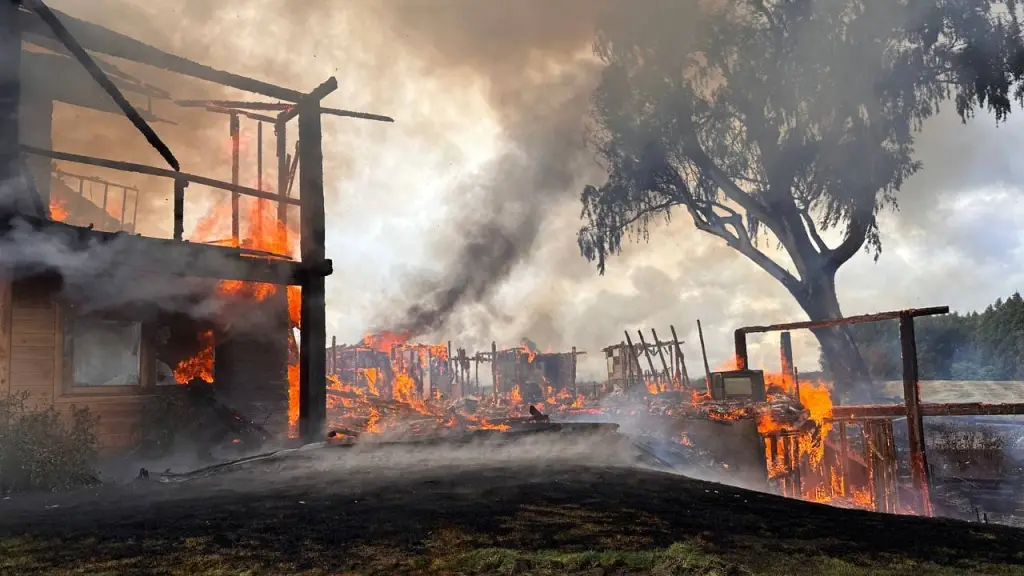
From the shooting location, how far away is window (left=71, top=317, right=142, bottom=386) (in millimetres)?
11109

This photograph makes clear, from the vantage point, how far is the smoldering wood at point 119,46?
9.34m

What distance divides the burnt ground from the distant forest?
3707 cm

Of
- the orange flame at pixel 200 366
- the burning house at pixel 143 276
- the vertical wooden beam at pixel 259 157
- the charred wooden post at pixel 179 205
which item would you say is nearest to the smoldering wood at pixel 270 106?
the burning house at pixel 143 276

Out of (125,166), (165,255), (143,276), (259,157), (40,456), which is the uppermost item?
(259,157)

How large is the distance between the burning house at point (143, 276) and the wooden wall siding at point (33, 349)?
0.06ft

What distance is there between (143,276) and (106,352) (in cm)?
140

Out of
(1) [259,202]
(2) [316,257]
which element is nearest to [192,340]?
(2) [316,257]

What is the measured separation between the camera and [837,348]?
22.7m

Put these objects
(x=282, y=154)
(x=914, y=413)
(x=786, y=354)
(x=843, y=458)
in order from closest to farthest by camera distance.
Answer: (x=914, y=413), (x=282, y=154), (x=843, y=458), (x=786, y=354)

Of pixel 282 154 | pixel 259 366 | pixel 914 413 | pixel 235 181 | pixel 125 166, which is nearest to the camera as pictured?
pixel 125 166

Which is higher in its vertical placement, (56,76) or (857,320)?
(56,76)

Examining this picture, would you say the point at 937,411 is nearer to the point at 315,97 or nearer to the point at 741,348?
the point at 741,348

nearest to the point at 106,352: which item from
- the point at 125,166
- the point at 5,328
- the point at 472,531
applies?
the point at 5,328

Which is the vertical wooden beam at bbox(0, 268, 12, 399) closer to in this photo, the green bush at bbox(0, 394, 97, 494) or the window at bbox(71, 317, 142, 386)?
the window at bbox(71, 317, 142, 386)
